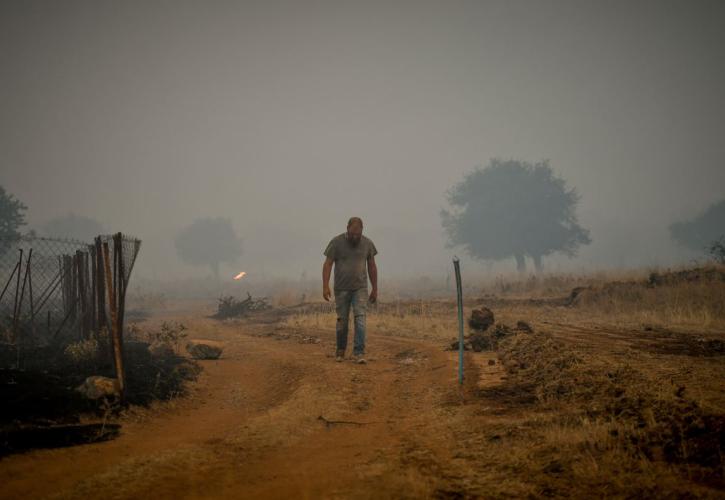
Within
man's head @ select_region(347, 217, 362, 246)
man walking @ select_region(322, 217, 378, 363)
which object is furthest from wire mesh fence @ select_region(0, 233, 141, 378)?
man's head @ select_region(347, 217, 362, 246)

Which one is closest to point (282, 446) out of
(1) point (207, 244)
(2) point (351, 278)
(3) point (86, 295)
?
(2) point (351, 278)

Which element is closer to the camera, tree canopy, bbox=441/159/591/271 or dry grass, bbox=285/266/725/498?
dry grass, bbox=285/266/725/498

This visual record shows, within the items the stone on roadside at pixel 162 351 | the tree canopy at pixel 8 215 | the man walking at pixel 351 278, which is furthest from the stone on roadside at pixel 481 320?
the tree canopy at pixel 8 215

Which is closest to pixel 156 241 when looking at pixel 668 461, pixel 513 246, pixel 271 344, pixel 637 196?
pixel 513 246

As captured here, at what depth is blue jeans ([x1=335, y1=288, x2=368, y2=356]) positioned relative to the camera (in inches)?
276

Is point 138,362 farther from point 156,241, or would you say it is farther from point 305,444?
point 156,241

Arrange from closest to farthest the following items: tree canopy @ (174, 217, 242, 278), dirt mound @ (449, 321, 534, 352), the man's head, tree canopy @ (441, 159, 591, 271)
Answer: the man's head, dirt mound @ (449, 321, 534, 352), tree canopy @ (441, 159, 591, 271), tree canopy @ (174, 217, 242, 278)

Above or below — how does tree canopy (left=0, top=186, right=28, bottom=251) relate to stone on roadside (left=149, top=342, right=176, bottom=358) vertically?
above

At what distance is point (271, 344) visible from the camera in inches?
388

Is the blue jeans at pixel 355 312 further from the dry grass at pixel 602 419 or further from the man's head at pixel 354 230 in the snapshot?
the dry grass at pixel 602 419

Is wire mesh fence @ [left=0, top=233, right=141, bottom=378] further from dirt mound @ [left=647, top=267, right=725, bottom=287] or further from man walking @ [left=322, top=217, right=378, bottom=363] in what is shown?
dirt mound @ [left=647, top=267, right=725, bottom=287]

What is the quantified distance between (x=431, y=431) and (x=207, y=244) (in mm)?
63971

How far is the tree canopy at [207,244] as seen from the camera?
6244 centimetres

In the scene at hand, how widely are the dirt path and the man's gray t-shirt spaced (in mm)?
1464
